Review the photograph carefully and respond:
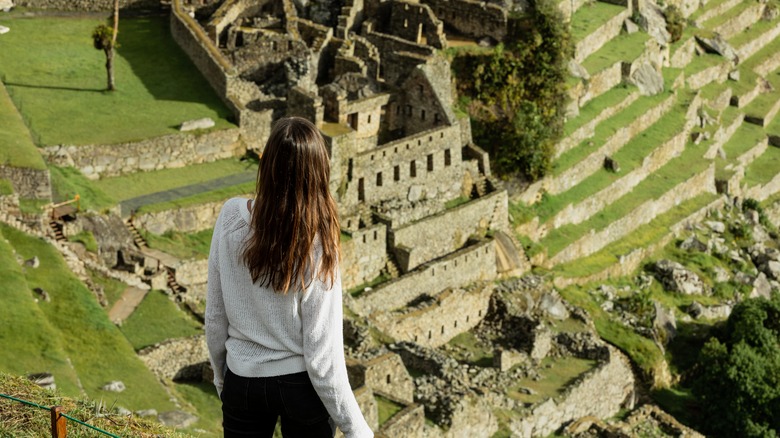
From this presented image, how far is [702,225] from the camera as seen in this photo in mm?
57375

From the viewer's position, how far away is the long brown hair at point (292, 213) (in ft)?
34.6

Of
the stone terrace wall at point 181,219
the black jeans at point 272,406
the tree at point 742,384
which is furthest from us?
the tree at point 742,384

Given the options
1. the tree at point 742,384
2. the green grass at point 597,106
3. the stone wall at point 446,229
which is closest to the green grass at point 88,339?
the stone wall at point 446,229

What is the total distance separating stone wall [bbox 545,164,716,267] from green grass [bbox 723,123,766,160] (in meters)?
5.30

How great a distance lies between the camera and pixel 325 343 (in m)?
11.0

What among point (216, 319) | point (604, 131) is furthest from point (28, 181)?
point (604, 131)

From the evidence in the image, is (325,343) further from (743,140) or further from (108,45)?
(743,140)

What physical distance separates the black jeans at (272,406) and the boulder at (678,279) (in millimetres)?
41546

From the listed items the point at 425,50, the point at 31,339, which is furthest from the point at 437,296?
the point at 31,339

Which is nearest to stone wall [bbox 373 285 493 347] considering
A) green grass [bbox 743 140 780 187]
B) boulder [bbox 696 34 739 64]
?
green grass [bbox 743 140 780 187]

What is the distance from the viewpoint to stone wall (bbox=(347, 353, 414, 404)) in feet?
103

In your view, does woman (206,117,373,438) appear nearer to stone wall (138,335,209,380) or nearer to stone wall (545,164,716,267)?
stone wall (138,335,209,380)

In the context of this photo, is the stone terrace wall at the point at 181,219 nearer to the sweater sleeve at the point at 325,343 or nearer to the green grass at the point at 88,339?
the green grass at the point at 88,339

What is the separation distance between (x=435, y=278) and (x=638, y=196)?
54.7 feet
